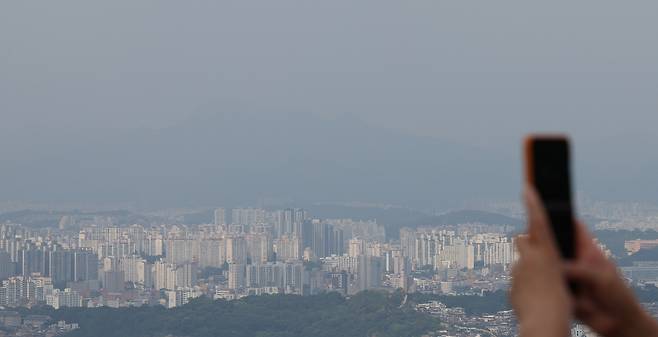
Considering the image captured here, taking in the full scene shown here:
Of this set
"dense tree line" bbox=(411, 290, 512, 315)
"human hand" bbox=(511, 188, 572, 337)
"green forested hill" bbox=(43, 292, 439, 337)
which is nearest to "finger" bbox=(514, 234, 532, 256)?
"human hand" bbox=(511, 188, 572, 337)

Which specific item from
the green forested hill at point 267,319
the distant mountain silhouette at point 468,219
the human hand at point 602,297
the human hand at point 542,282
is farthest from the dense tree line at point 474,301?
the human hand at point 542,282

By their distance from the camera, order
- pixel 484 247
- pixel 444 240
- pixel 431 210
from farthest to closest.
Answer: pixel 431 210 → pixel 444 240 → pixel 484 247

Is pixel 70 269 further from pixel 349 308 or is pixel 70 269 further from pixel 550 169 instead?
pixel 550 169

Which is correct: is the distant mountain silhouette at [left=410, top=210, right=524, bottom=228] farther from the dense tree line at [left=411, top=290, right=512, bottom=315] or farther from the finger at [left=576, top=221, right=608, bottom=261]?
the finger at [left=576, top=221, right=608, bottom=261]

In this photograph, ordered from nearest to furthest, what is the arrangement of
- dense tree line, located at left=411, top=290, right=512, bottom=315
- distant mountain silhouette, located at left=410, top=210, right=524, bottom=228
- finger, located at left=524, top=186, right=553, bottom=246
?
finger, located at left=524, top=186, right=553, bottom=246, dense tree line, located at left=411, top=290, right=512, bottom=315, distant mountain silhouette, located at left=410, top=210, right=524, bottom=228

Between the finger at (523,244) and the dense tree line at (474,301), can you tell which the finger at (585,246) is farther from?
the dense tree line at (474,301)

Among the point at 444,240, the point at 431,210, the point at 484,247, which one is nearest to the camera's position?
the point at 484,247

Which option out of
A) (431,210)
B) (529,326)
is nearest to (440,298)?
(431,210)
